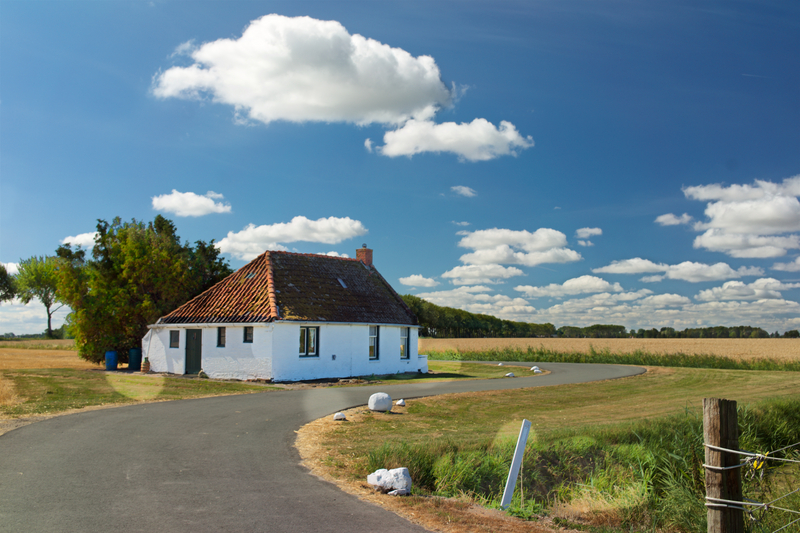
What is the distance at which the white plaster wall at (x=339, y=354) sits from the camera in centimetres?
2491

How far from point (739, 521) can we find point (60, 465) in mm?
9027

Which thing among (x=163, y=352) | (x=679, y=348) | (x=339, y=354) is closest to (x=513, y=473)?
(x=339, y=354)

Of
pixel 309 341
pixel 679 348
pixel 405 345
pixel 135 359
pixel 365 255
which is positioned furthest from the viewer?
pixel 679 348

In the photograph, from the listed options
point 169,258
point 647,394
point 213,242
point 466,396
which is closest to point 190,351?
point 169,258

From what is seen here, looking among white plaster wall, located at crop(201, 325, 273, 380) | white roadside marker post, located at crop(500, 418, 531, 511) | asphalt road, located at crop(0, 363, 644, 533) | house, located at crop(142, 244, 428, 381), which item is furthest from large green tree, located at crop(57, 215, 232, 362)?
white roadside marker post, located at crop(500, 418, 531, 511)

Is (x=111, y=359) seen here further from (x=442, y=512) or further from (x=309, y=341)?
(x=442, y=512)

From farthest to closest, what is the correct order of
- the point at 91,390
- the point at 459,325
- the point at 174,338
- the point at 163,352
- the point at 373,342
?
1. the point at 459,325
2. the point at 373,342
3. the point at 163,352
4. the point at 174,338
5. the point at 91,390

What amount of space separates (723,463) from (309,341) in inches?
879

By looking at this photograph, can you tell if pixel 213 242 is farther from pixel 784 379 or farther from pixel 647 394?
pixel 784 379

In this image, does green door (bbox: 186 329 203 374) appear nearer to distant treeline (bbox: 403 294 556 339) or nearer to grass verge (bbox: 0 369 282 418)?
grass verge (bbox: 0 369 282 418)

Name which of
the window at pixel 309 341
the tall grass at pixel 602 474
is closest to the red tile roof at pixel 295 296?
the window at pixel 309 341

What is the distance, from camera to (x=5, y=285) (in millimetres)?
81500

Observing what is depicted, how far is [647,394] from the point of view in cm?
2178

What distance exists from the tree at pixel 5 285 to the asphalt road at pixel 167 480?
83.5 metres
